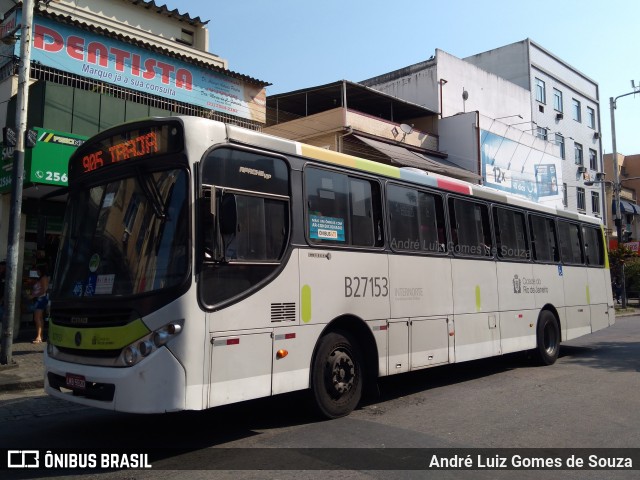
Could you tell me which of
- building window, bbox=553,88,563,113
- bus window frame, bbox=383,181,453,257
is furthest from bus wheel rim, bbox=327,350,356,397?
building window, bbox=553,88,563,113

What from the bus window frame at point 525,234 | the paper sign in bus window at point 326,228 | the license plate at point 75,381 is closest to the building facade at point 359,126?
the bus window frame at point 525,234

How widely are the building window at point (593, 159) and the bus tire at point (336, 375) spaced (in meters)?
42.9

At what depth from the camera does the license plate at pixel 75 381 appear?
5207 mm

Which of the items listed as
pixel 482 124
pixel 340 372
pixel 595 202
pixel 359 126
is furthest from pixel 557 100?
pixel 340 372

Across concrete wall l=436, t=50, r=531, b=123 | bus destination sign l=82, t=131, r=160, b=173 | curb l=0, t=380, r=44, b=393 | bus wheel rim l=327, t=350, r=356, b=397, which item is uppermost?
concrete wall l=436, t=50, r=531, b=123

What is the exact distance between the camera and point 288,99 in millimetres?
24844

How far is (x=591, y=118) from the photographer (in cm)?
4444

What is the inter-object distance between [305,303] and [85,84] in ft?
34.4

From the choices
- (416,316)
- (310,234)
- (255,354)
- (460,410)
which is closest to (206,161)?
(310,234)

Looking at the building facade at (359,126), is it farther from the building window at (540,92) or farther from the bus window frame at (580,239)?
the building window at (540,92)

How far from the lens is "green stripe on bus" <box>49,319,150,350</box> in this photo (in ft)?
16.3

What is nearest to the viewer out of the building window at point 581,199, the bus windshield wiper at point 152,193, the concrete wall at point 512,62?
the bus windshield wiper at point 152,193

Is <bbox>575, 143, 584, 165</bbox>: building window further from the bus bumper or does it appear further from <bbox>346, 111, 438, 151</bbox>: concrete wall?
the bus bumper

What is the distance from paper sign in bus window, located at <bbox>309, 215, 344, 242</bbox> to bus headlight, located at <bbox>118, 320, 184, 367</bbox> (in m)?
2.11
